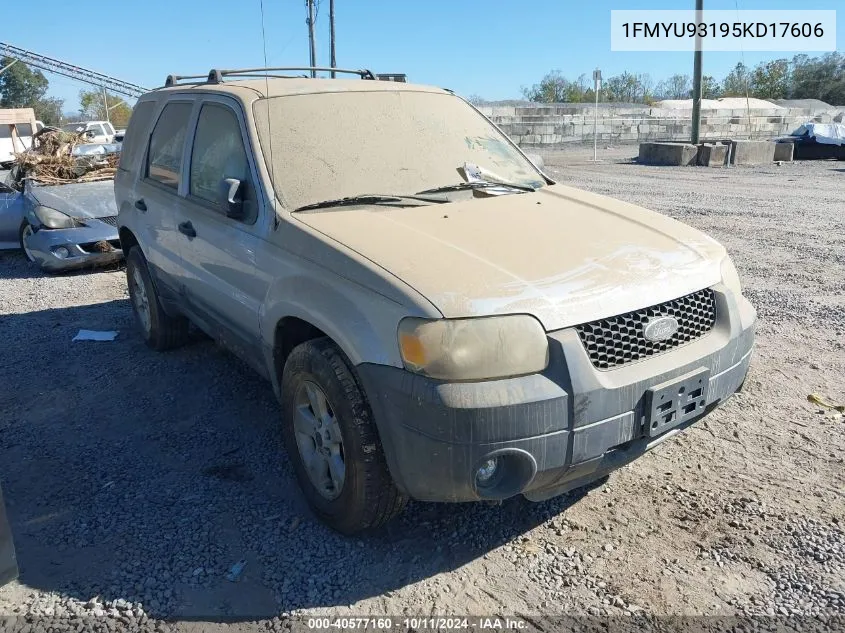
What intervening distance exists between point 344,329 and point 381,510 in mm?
771

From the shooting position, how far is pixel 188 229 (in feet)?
13.6

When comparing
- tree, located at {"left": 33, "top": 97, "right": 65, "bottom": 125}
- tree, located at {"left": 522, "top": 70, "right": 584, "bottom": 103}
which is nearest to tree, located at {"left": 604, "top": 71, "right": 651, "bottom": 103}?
tree, located at {"left": 522, "top": 70, "right": 584, "bottom": 103}

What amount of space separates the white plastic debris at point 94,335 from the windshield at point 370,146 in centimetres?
314

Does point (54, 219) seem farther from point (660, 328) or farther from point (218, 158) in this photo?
point (660, 328)

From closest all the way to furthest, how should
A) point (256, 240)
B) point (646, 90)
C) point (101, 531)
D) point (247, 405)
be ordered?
point (101, 531) < point (256, 240) < point (247, 405) < point (646, 90)

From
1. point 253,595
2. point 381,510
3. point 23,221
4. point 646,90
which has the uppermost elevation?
point 646,90

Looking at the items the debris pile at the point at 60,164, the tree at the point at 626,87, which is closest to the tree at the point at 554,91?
the tree at the point at 626,87

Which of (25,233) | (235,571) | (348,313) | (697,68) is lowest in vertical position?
(235,571)

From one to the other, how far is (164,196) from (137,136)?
3.33ft

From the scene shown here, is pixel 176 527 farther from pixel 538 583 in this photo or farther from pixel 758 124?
pixel 758 124

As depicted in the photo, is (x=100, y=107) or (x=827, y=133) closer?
(x=827, y=133)

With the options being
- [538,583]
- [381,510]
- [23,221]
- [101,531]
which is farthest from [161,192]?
[23,221]

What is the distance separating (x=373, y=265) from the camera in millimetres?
2773

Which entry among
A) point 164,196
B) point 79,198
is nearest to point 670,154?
point 79,198
